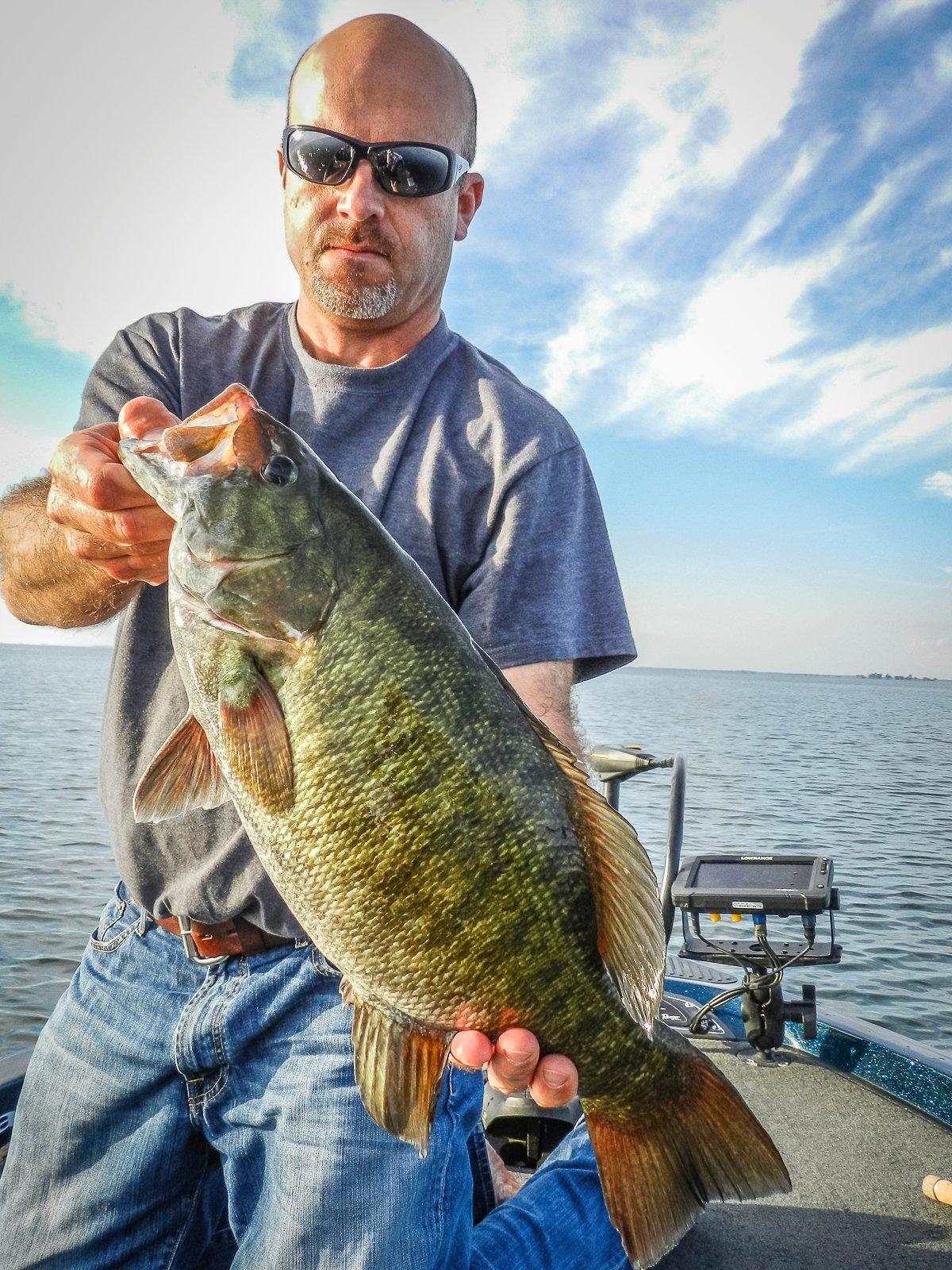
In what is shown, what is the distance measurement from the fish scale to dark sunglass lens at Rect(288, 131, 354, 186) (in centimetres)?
135

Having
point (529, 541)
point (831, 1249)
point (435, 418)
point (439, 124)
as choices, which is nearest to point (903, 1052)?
point (831, 1249)

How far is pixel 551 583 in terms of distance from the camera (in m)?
2.88

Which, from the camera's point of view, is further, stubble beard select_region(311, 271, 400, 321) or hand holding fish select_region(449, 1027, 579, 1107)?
stubble beard select_region(311, 271, 400, 321)

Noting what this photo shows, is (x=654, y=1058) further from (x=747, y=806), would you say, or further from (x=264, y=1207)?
(x=747, y=806)

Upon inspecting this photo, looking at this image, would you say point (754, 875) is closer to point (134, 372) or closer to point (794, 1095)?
point (794, 1095)

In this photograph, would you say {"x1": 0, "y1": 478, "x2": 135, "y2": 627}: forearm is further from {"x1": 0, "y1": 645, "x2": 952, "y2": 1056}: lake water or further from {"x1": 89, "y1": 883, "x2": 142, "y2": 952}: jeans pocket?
{"x1": 0, "y1": 645, "x2": 952, "y2": 1056}: lake water

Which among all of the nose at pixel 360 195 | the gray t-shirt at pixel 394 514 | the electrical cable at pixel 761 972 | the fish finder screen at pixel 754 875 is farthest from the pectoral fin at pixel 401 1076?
the electrical cable at pixel 761 972

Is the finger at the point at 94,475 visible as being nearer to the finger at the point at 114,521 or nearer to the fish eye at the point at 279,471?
the finger at the point at 114,521

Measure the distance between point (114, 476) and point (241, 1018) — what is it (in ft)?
5.27

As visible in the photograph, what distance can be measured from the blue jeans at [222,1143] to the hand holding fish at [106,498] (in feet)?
4.27

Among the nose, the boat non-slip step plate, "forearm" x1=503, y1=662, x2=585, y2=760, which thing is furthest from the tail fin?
the boat non-slip step plate

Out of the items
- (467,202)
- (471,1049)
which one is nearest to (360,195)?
(467,202)

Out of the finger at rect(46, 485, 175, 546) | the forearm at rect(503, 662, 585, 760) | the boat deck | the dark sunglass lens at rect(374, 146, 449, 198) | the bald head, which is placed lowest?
the boat deck

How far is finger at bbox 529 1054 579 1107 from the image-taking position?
6.69ft
